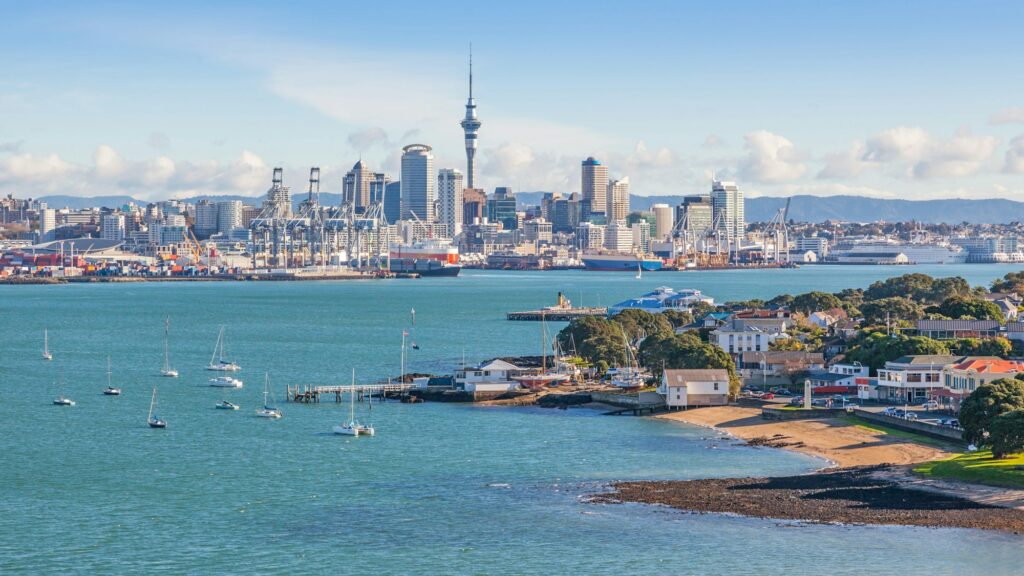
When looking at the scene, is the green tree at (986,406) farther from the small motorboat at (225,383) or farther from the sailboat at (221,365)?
the sailboat at (221,365)

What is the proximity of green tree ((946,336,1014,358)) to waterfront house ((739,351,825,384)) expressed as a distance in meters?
4.26

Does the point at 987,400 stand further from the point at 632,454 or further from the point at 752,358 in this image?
the point at 752,358

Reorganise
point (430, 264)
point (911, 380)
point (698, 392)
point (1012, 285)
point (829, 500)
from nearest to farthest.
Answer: point (829, 500)
point (911, 380)
point (698, 392)
point (1012, 285)
point (430, 264)

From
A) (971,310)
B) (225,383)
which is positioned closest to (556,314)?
(971,310)

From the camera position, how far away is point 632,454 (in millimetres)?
33594

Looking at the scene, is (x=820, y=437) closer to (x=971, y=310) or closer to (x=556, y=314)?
(x=971, y=310)

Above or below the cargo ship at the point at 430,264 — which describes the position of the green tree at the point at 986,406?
below

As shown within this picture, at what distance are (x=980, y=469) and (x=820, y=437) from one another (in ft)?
20.3

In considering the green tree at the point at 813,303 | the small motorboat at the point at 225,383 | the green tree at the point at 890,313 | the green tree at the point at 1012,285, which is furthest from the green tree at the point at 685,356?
the green tree at the point at 1012,285

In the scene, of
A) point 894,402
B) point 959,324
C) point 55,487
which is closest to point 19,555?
point 55,487

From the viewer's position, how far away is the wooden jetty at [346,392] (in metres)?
45.0

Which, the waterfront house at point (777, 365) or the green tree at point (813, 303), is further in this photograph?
the green tree at point (813, 303)

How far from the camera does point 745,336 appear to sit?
5178 centimetres

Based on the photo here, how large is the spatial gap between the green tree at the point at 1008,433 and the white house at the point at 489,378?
1882 centimetres
